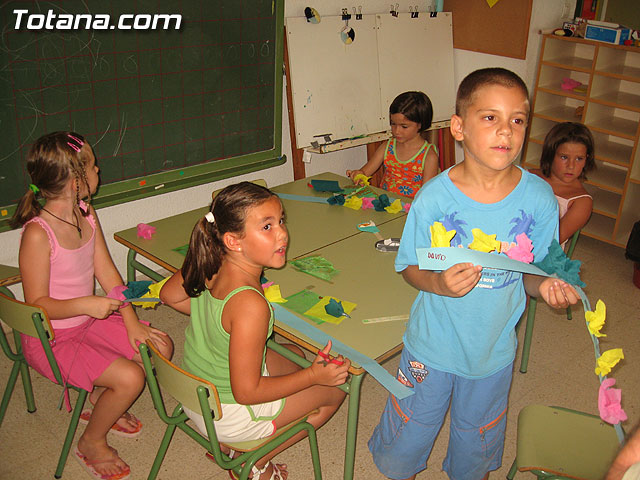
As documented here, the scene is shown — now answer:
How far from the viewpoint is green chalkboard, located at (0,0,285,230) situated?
3.04m

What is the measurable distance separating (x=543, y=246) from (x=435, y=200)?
0.35m

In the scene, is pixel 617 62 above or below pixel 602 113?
above

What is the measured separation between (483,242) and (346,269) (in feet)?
3.09

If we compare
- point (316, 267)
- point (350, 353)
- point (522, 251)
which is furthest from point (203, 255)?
point (522, 251)

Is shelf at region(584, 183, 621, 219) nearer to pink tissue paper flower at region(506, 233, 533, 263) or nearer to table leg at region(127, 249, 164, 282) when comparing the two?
pink tissue paper flower at region(506, 233, 533, 263)

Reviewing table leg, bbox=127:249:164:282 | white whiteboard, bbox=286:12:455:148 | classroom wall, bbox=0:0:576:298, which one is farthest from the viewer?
white whiteboard, bbox=286:12:455:148

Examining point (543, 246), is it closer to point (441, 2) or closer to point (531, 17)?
point (531, 17)

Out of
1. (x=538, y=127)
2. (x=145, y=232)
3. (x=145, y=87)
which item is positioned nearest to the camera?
(x=145, y=232)

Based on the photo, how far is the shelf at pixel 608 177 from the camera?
4383mm

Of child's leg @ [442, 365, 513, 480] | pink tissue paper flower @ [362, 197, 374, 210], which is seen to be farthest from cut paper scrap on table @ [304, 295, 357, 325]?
pink tissue paper flower @ [362, 197, 374, 210]

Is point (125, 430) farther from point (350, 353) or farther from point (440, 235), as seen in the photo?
point (440, 235)

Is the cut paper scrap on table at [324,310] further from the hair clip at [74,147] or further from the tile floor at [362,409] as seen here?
the hair clip at [74,147]

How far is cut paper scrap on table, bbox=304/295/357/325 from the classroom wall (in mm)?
2051

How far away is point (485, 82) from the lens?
163cm
